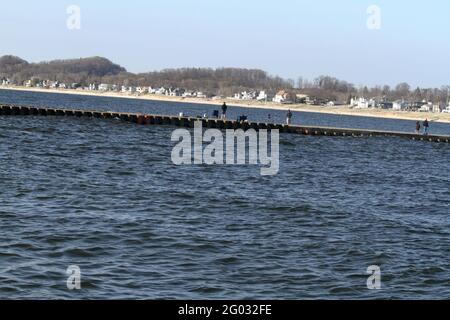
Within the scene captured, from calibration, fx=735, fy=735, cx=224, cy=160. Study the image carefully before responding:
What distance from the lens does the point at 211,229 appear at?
22766 millimetres

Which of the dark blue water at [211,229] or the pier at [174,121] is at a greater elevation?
the pier at [174,121]

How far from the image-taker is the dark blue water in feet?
53.8

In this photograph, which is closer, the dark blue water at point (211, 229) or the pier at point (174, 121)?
the dark blue water at point (211, 229)

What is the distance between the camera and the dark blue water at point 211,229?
16.4 metres

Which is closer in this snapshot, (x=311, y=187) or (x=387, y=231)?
(x=387, y=231)

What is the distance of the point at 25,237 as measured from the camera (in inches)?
778

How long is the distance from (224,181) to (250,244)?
51.4 feet

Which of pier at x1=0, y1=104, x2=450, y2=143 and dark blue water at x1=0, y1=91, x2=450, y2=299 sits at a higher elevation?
pier at x1=0, y1=104, x2=450, y2=143

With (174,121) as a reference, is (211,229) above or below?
below

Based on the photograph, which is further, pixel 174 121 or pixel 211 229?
pixel 174 121

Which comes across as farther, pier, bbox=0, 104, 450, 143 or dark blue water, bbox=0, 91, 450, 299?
pier, bbox=0, 104, 450, 143
